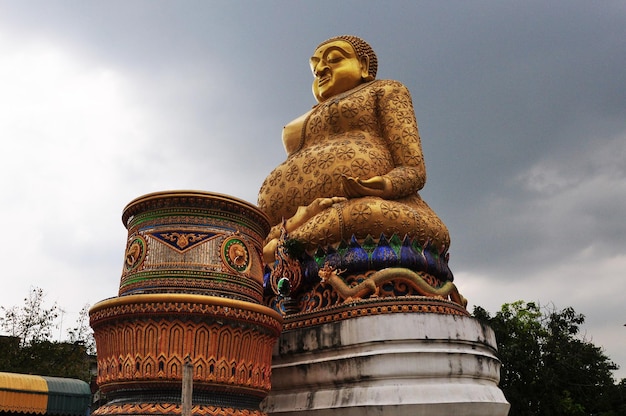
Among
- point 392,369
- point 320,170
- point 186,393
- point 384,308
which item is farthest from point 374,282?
point 186,393

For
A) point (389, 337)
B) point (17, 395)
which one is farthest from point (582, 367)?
point (17, 395)

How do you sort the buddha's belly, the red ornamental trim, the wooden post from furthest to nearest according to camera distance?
the buddha's belly
the red ornamental trim
the wooden post

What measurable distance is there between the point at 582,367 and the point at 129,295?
18.9 m

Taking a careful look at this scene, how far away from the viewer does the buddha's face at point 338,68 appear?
37.0 feet

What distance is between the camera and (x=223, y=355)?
5664mm

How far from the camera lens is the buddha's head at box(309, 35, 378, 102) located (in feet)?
37.0

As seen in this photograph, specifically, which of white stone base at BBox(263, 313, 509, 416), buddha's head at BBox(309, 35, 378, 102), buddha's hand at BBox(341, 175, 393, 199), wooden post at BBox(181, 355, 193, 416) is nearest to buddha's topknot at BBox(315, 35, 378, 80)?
buddha's head at BBox(309, 35, 378, 102)

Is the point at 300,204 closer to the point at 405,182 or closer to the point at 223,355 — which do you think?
the point at 405,182

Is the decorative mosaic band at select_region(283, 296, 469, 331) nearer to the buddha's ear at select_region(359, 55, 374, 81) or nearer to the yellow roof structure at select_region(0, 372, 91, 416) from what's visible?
the yellow roof structure at select_region(0, 372, 91, 416)

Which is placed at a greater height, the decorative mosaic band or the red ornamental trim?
the decorative mosaic band

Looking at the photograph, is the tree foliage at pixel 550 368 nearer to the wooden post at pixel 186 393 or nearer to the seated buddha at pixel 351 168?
the seated buddha at pixel 351 168

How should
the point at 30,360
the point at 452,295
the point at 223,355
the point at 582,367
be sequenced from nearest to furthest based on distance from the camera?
the point at 223,355
the point at 452,295
the point at 30,360
the point at 582,367

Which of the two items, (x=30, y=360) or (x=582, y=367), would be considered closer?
(x=30, y=360)

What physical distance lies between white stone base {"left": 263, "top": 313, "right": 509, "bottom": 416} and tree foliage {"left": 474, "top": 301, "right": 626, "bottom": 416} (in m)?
12.7
